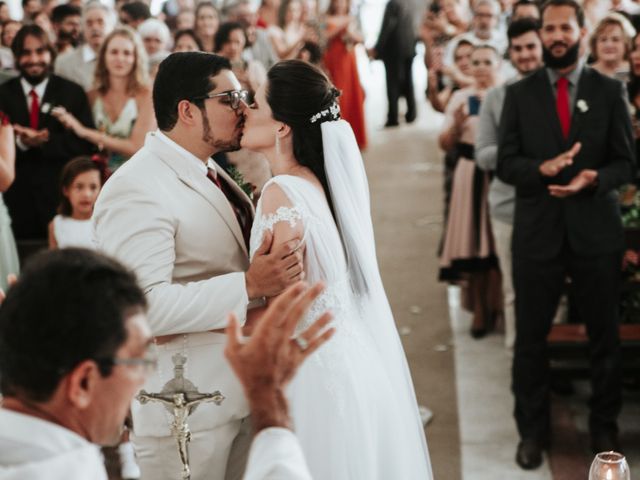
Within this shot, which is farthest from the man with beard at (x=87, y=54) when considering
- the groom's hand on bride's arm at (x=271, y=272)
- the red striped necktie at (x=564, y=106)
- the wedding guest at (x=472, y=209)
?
the groom's hand on bride's arm at (x=271, y=272)

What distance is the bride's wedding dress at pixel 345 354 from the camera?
3.05 meters

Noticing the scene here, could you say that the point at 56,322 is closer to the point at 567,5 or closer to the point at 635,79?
the point at 567,5

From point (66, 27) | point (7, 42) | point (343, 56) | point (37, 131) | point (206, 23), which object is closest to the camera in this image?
point (37, 131)

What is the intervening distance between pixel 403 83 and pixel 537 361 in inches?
337

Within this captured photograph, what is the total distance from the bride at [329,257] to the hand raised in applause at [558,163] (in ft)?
4.59

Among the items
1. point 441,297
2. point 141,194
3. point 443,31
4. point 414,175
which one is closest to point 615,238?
point 141,194

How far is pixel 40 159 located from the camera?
6.12 metres

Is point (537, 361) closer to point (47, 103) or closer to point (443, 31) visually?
point (47, 103)

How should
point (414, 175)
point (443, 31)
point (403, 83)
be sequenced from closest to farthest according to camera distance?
point (443, 31), point (414, 175), point (403, 83)

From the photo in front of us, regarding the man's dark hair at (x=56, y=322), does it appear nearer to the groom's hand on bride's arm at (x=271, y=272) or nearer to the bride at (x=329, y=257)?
the groom's hand on bride's arm at (x=271, y=272)

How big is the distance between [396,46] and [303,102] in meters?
9.69

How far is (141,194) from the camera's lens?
2.87m

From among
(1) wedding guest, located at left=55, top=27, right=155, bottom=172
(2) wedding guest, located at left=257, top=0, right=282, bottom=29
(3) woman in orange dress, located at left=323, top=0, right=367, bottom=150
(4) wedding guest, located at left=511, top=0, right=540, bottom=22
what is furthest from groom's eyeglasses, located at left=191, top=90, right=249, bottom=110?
(3) woman in orange dress, located at left=323, top=0, right=367, bottom=150

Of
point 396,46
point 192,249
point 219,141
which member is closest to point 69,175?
point 219,141
